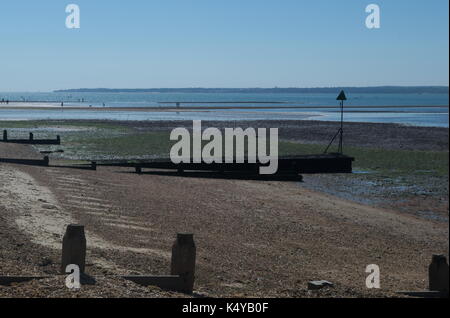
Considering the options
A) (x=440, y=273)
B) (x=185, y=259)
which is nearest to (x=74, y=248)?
(x=185, y=259)

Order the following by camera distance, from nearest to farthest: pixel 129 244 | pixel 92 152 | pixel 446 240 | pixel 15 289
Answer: pixel 15 289 < pixel 129 244 < pixel 446 240 < pixel 92 152

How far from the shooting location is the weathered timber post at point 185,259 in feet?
25.7

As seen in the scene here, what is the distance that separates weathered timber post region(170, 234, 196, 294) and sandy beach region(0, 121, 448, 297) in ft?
1.26

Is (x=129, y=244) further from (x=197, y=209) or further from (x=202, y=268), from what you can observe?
(x=197, y=209)

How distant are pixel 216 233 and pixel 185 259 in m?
7.62

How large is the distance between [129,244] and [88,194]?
24.1ft

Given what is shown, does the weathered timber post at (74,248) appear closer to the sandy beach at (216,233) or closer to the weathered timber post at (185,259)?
the sandy beach at (216,233)

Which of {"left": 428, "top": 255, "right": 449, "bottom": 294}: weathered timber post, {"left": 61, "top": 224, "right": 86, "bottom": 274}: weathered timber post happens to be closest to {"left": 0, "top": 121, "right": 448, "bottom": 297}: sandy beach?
{"left": 61, "top": 224, "right": 86, "bottom": 274}: weathered timber post

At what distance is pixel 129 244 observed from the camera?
12961mm

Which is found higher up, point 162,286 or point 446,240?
point 162,286

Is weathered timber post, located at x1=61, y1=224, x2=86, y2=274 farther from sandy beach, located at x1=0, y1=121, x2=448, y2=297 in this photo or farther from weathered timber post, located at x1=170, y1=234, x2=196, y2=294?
weathered timber post, located at x1=170, y1=234, x2=196, y2=294

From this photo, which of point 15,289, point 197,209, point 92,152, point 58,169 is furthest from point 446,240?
point 92,152

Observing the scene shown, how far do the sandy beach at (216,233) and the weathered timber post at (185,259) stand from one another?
15.2 inches

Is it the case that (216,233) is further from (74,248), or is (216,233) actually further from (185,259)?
(74,248)
